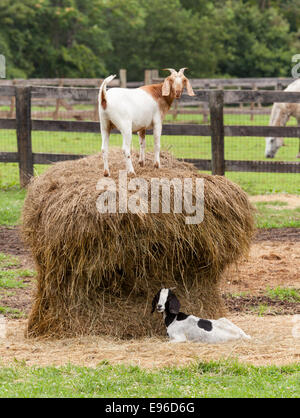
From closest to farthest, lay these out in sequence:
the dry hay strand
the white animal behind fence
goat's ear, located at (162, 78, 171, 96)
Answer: the dry hay strand, goat's ear, located at (162, 78, 171, 96), the white animal behind fence

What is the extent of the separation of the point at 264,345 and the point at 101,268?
136 cm

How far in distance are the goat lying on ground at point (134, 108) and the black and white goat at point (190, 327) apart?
3.59 feet

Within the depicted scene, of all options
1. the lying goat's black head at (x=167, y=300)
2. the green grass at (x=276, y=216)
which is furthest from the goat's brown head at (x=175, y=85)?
the green grass at (x=276, y=216)

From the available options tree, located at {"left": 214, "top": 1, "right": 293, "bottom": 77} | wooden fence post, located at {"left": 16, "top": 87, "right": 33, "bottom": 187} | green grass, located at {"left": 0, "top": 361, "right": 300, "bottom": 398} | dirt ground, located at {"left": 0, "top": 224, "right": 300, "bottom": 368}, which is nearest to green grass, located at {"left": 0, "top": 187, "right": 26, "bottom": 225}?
wooden fence post, located at {"left": 16, "top": 87, "right": 33, "bottom": 187}

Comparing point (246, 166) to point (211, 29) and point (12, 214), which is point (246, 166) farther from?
point (211, 29)

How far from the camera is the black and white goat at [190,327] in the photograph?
561 centimetres

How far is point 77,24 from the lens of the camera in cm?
3838

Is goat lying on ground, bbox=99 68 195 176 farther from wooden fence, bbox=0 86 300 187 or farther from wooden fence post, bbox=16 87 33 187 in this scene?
wooden fence post, bbox=16 87 33 187

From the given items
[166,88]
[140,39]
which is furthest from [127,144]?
[140,39]

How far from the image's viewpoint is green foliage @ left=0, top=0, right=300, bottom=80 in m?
36.5

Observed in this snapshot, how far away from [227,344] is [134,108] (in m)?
2.02

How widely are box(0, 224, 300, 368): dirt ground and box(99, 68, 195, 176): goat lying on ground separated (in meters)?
1.46

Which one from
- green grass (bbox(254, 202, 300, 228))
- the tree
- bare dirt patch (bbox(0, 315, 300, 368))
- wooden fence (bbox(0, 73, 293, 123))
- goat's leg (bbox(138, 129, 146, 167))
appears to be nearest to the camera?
bare dirt patch (bbox(0, 315, 300, 368))
